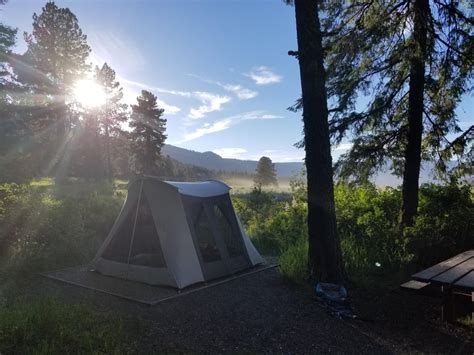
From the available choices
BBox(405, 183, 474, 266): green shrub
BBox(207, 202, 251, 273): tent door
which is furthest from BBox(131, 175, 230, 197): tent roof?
BBox(405, 183, 474, 266): green shrub

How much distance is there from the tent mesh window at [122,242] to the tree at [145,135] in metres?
26.6

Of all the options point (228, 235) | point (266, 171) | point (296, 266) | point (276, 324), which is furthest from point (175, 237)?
point (266, 171)

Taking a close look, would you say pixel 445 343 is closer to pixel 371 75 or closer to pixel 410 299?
pixel 410 299

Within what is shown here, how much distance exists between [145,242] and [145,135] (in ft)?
92.0

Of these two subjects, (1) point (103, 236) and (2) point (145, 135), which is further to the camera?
(2) point (145, 135)

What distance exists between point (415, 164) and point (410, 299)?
3.27 m

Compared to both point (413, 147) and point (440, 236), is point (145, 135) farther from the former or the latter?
point (440, 236)

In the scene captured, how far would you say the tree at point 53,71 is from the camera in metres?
23.5

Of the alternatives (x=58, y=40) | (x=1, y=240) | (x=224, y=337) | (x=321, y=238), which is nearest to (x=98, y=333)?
(x=224, y=337)

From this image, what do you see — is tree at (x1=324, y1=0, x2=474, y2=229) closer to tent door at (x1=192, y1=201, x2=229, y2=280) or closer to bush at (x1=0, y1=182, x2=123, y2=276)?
tent door at (x1=192, y1=201, x2=229, y2=280)

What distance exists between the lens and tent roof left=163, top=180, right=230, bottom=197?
6.80 m

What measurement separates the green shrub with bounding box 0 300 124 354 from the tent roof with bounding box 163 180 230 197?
2.86 meters

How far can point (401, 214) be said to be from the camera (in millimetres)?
7547

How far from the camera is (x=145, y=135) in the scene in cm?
3372
